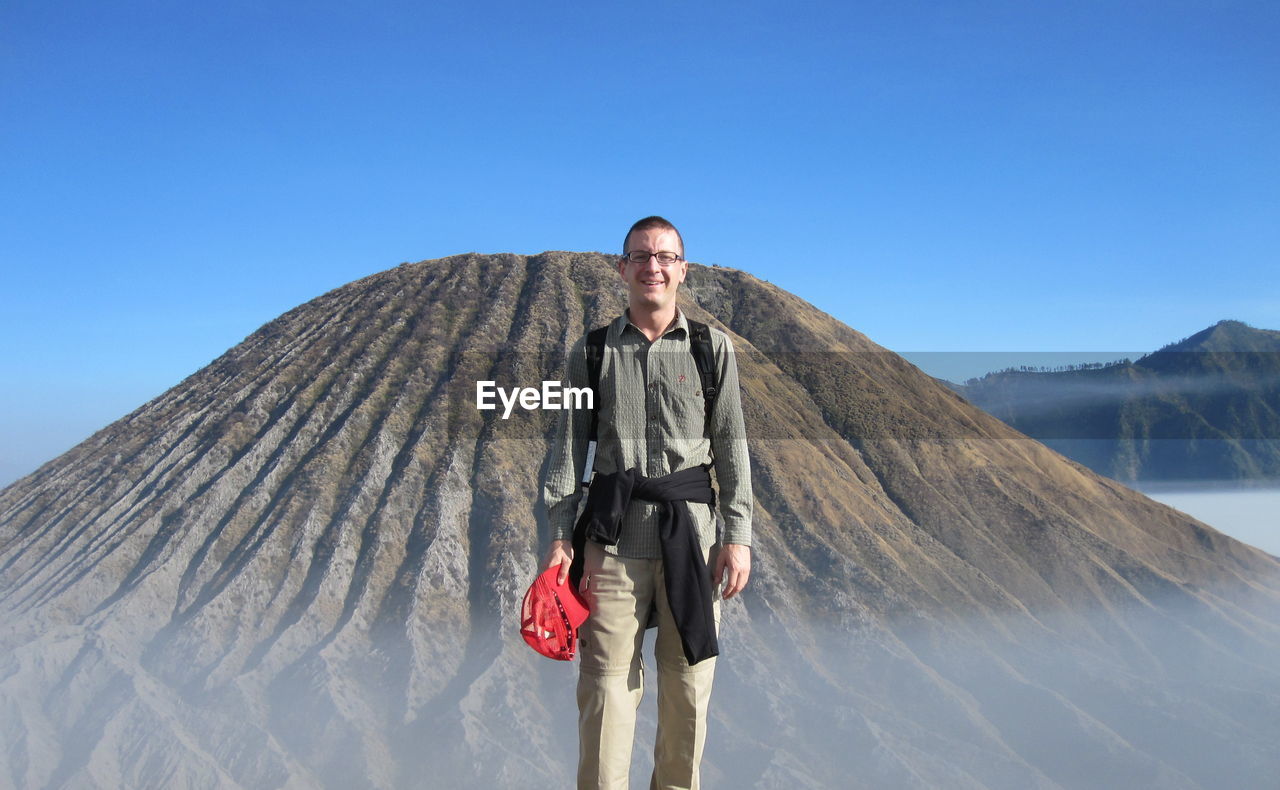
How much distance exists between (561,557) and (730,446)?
Answer: 47.2 inches

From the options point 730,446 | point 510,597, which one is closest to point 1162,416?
point 510,597

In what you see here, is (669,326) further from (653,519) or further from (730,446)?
(653,519)

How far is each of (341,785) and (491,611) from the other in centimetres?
814

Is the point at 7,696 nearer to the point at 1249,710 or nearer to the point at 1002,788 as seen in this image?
the point at 1002,788

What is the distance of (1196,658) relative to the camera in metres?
42.2

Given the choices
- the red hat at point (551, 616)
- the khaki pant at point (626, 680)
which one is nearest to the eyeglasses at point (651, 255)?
the khaki pant at point (626, 680)

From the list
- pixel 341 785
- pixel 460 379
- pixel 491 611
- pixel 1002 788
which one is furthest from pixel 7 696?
pixel 1002 788

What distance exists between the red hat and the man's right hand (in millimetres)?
30

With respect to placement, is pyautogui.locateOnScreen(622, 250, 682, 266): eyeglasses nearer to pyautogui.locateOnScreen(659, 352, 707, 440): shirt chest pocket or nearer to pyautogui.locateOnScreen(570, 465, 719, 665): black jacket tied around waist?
pyautogui.locateOnScreen(659, 352, 707, 440): shirt chest pocket

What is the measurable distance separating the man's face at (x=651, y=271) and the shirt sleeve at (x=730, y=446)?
1.36 feet

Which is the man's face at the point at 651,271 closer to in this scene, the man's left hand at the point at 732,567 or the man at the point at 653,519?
the man at the point at 653,519

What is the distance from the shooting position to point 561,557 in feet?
17.6

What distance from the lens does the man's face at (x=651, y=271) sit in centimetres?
545

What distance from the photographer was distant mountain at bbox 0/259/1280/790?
3478 cm
